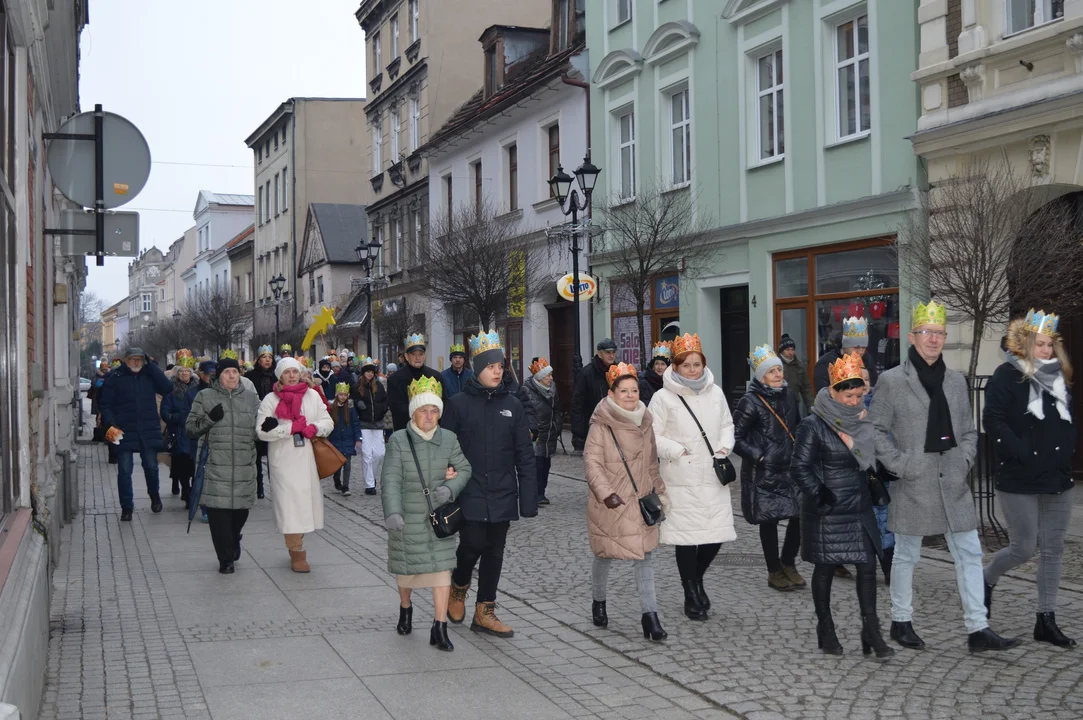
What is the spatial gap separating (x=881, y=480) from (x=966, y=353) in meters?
8.86

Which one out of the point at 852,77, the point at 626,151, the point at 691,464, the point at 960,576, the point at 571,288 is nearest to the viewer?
the point at 960,576

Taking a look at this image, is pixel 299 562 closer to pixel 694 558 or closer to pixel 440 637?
pixel 440 637

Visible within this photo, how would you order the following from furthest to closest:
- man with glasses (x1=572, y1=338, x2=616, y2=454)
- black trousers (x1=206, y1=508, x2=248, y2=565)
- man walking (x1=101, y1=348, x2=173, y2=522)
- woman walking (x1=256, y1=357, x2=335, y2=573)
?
man walking (x1=101, y1=348, x2=173, y2=522) < man with glasses (x1=572, y1=338, x2=616, y2=454) < woman walking (x1=256, y1=357, x2=335, y2=573) < black trousers (x1=206, y1=508, x2=248, y2=565)

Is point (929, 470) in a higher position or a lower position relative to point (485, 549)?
higher

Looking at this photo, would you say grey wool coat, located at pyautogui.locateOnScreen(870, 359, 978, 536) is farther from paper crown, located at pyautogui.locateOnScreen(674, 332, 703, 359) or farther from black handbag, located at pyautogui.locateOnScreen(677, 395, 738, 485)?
paper crown, located at pyautogui.locateOnScreen(674, 332, 703, 359)

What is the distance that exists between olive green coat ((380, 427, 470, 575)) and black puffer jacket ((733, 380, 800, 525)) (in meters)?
2.03

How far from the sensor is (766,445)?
26.8ft

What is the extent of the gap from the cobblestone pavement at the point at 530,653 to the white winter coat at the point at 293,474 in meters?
0.44

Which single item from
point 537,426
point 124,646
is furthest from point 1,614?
point 537,426

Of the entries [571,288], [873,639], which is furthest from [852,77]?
[873,639]

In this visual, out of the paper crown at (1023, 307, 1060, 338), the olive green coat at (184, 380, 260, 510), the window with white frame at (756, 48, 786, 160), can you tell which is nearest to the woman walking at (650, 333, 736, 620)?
the paper crown at (1023, 307, 1060, 338)

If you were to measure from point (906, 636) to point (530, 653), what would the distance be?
2.09 m

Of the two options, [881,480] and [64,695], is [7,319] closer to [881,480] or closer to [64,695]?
[64,695]

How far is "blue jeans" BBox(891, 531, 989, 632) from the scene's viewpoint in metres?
6.56
